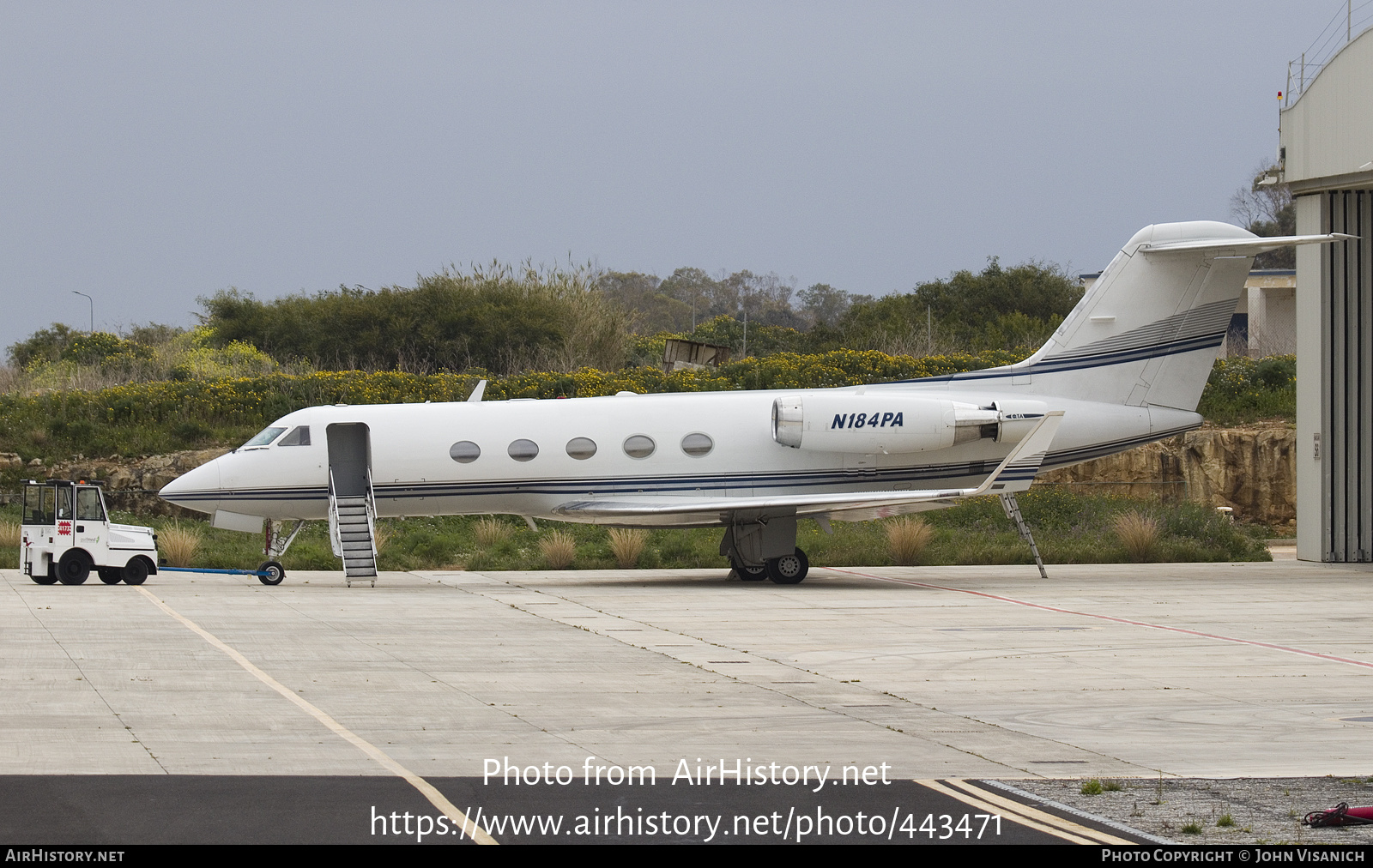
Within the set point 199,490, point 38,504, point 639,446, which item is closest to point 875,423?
point 639,446

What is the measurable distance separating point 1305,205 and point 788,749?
2098cm

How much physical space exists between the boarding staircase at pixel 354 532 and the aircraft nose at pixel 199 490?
177 cm

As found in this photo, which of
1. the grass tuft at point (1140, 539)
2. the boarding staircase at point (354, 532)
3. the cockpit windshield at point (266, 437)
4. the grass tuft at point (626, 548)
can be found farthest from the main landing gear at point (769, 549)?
the grass tuft at point (1140, 539)

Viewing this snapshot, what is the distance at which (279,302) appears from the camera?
5603 centimetres

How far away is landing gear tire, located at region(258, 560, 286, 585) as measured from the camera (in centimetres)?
2142

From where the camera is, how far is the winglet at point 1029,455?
19844mm

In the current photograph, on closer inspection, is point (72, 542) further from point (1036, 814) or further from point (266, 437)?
point (1036, 814)

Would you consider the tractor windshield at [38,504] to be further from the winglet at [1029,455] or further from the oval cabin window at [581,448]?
the winglet at [1029,455]

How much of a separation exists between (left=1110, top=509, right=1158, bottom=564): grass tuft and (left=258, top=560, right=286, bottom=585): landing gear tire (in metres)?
15.9

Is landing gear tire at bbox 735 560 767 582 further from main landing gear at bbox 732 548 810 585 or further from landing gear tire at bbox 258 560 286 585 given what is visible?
landing gear tire at bbox 258 560 286 585

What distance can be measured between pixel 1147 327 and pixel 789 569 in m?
6.92

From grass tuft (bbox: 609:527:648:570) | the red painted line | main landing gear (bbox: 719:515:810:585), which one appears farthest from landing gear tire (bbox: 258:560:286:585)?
the red painted line

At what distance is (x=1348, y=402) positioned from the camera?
1013 inches
